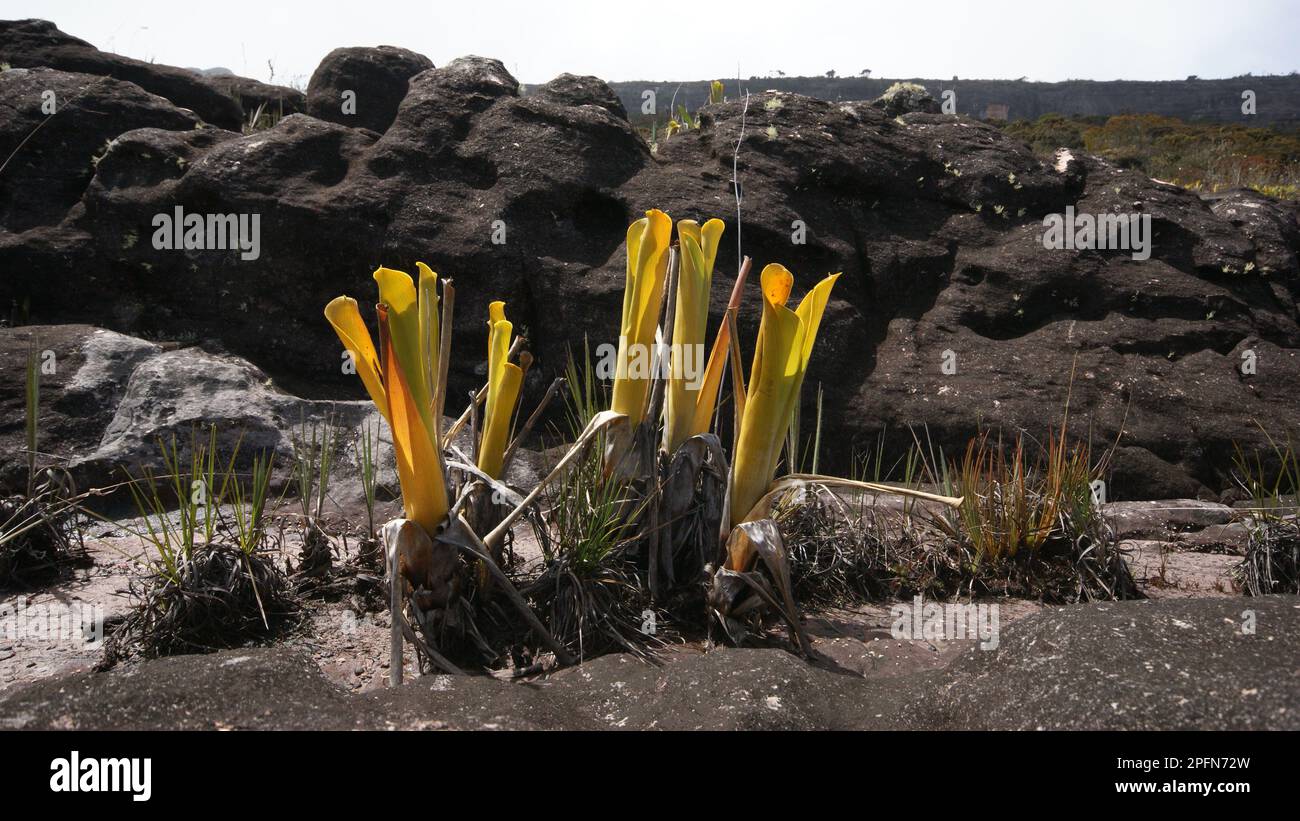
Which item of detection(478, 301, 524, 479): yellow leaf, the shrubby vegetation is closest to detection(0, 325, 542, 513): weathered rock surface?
detection(478, 301, 524, 479): yellow leaf

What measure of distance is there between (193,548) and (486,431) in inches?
38.9

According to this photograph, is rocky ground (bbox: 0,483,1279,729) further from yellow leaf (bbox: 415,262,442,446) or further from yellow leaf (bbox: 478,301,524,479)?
yellow leaf (bbox: 415,262,442,446)

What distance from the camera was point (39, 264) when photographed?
17.4 ft

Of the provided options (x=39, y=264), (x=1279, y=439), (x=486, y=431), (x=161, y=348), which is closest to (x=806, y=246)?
(x=1279, y=439)

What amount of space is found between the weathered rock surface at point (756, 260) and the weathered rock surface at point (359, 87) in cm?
202

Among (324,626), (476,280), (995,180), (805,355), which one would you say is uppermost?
(995,180)

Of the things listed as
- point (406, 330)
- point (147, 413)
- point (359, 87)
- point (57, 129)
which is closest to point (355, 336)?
point (406, 330)

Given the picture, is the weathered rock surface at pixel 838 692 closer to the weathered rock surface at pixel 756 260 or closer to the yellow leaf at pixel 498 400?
the yellow leaf at pixel 498 400

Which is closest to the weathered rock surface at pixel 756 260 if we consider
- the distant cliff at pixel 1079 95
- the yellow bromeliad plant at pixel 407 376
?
the yellow bromeliad plant at pixel 407 376

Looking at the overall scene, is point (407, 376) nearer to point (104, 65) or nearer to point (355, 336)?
point (355, 336)

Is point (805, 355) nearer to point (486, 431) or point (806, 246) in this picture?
point (486, 431)

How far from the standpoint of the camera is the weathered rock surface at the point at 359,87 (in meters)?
7.89

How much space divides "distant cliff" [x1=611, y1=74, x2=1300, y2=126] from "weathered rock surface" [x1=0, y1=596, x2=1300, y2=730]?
31.3 metres
